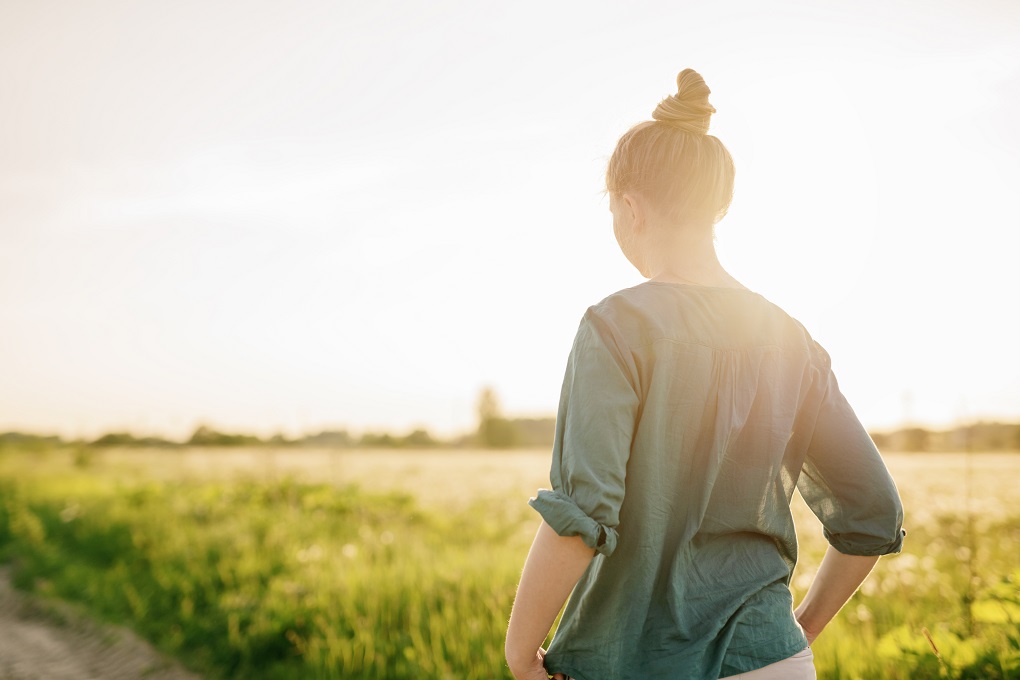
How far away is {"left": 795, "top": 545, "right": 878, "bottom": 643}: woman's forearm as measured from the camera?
6.65 ft

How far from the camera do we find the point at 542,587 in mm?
1524

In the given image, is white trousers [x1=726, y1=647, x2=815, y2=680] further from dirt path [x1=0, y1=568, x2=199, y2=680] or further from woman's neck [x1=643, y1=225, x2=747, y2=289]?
dirt path [x1=0, y1=568, x2=199, y2=680]

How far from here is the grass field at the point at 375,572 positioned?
3686 millimetres

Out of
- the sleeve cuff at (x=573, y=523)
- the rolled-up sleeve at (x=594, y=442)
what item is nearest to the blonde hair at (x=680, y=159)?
the rolled-up sleeve at (x=594, y=442)

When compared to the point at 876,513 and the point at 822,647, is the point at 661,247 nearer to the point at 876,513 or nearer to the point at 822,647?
the point at 876,513

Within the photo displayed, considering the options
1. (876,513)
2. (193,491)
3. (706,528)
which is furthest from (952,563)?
(193,491)

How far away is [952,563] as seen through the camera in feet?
17.0

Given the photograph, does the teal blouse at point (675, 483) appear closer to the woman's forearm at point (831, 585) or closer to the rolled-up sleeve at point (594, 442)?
the rolled-up sleeve at point (594, 442)

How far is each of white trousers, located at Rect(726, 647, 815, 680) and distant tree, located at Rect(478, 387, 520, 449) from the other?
47.8 meters

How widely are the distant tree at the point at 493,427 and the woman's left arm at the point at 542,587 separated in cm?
4786

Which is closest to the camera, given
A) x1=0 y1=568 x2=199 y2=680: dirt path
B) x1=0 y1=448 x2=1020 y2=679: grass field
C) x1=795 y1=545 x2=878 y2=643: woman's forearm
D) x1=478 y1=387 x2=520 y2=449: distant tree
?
x1=795 y1=545 x2=878 y2=643: woman's forearm

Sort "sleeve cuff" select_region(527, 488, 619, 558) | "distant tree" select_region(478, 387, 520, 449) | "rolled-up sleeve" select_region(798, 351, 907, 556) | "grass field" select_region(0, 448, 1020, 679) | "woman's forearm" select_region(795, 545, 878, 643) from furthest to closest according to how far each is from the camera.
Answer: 1. "distant tree" select_region(478, 387, 520, 449)
2. "grass field" select_region(0, 448, 1020, 679)
3. "woman's forearm" select_region(795, 545, 878, 643)
4. "rolled-up sleeve" select_region(798, 351, 907, 556)
5. "sleeve cuff" select_region(527, 488, 619, 558)

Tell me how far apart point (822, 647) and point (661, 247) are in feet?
9.45

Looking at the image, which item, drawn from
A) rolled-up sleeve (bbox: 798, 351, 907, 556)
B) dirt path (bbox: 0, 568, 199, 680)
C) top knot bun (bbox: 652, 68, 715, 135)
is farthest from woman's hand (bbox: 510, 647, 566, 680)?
dirt path (bbox: 0, 568, 199, 680)
